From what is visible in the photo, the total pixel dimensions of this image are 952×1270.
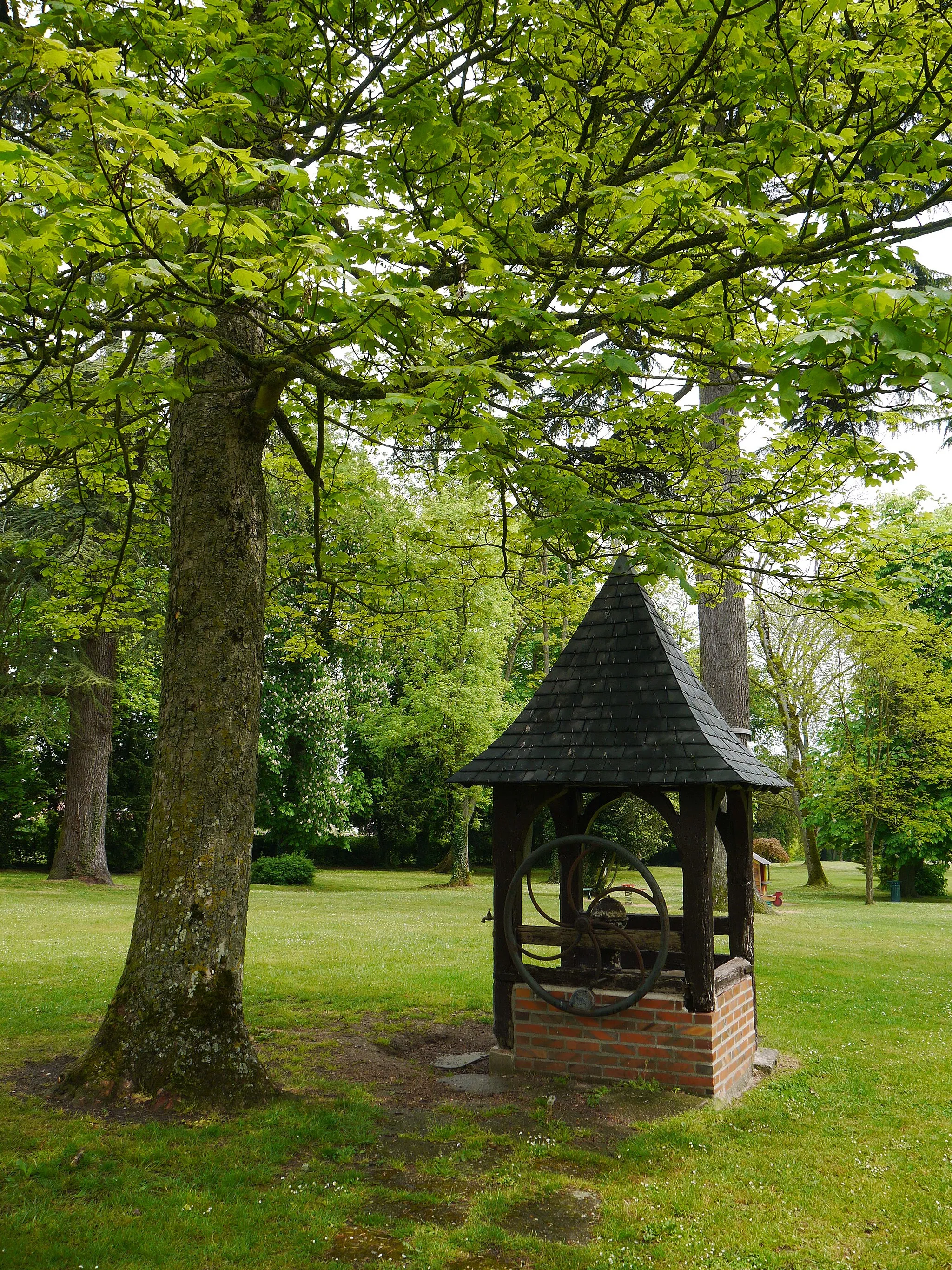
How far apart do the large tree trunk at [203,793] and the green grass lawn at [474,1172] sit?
40 cm

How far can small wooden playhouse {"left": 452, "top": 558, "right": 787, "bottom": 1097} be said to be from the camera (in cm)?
674

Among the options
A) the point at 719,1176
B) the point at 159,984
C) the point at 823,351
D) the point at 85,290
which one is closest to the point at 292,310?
the point at 85,290

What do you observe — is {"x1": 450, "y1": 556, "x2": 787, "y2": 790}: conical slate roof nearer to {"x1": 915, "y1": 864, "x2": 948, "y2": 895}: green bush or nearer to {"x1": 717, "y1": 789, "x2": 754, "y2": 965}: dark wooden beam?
{"x1": 717, "y1": 789, "x2": 754, "y2": 965}: dark wooden beam

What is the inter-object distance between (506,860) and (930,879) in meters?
29.1

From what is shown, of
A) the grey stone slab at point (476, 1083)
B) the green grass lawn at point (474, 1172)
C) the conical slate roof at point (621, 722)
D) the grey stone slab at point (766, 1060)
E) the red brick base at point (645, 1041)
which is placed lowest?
the grey stone slab at point (766, 1060)

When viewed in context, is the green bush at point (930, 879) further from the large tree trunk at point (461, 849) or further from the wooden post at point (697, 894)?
the wooden post at point (697, 894)

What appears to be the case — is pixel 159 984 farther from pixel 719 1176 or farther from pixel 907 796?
pixel 907 796

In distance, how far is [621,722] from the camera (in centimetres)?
743

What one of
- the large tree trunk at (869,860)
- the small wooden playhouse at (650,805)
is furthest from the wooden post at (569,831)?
the large tree trunk at (869,860)

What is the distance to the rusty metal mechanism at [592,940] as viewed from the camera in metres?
6.73

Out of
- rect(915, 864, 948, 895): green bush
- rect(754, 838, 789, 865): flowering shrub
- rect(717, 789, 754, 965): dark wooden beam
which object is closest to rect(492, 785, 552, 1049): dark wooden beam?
rect(717, 789, 754, 965): dark wooden beam

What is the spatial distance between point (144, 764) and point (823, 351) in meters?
29.9

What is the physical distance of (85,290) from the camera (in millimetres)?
5148

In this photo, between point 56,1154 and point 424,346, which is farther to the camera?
point 424,346
